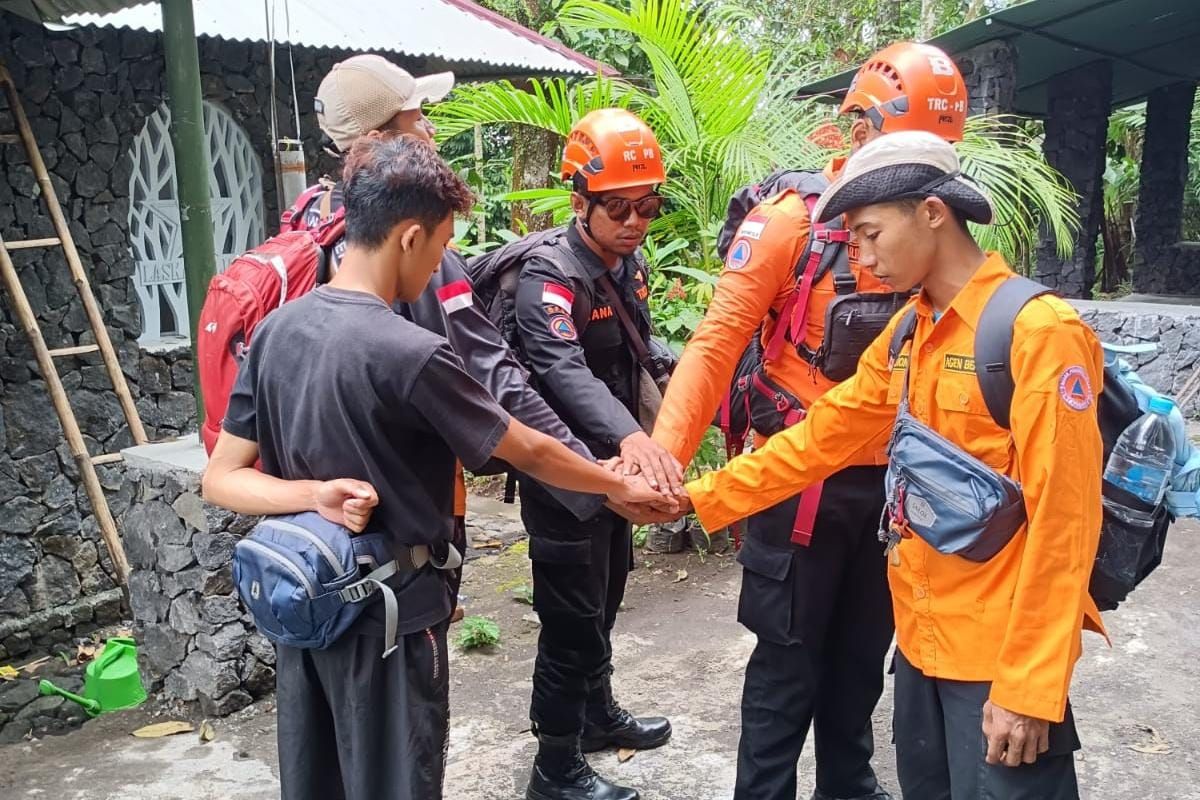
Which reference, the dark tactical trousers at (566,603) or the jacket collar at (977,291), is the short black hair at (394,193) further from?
the dark tactical trousers at (566,603)

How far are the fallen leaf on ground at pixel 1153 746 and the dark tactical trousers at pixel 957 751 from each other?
72.4 inches

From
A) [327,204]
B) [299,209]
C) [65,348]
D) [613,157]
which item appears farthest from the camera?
[65,348]

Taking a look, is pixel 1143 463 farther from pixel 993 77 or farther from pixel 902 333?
pixel 993 77

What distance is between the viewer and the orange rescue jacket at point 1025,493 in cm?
205

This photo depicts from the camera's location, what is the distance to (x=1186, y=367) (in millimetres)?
9172

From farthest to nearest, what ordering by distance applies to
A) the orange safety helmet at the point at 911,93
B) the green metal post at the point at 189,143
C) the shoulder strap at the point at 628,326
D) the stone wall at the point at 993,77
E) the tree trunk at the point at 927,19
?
the tree trunk at the point at 927,19, the stone wall at the point at 993,77, the green metal post at the point at 189,143, the shoulder strap at the point at 628,326, the orange safety helmet at the point at 911,93

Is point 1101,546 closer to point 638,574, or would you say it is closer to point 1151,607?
point 1151,607

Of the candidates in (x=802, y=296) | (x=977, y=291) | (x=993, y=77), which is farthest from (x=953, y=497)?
(x=993, y=77)

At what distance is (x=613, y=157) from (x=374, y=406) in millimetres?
1607

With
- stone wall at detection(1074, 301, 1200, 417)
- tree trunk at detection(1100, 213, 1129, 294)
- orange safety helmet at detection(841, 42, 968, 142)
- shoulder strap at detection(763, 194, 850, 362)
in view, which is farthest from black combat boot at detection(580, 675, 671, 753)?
tree trunk at detection(1100, 213, 1129, 294)

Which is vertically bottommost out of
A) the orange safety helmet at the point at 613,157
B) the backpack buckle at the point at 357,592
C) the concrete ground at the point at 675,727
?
the concrete ground at the point at 675,727

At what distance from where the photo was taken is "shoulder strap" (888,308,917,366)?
96.8 inches

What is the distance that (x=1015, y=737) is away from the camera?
2.10 m

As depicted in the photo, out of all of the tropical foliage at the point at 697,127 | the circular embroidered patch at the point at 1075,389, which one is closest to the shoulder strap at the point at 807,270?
the circular embroidered patch at the point at 1075,389
